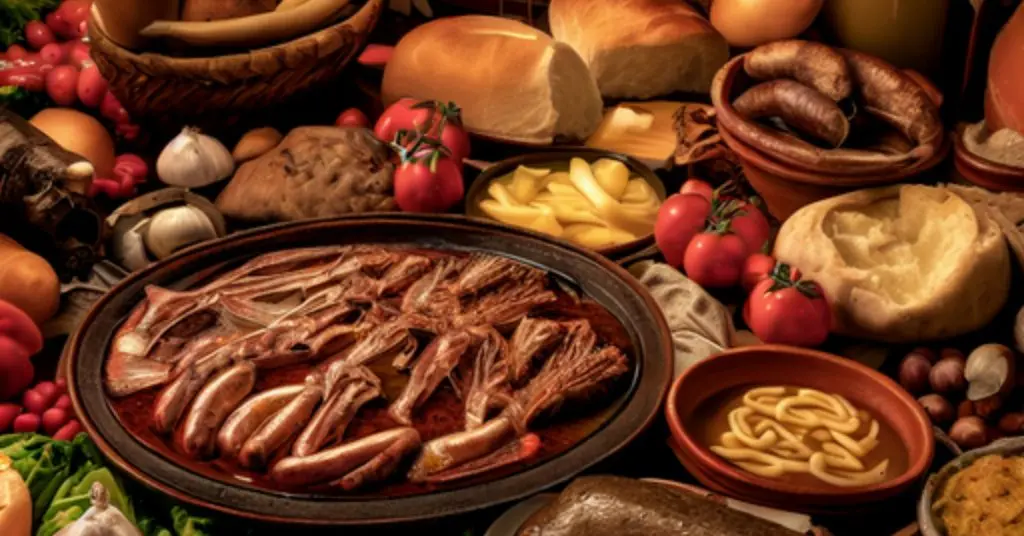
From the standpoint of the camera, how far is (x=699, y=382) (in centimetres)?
240

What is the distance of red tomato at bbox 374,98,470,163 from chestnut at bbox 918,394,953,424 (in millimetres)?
1463

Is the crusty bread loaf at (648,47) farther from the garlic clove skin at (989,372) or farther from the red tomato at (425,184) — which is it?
the garlic clove skin at (989,372)

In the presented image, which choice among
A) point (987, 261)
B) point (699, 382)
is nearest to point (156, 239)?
point (699, 382)

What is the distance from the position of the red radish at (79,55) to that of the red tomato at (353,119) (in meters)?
0.88

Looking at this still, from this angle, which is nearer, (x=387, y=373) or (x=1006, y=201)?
(x=387, y=373)

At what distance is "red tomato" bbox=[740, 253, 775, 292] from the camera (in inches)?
109

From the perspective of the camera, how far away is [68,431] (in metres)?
2.46

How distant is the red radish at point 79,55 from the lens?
3883mm

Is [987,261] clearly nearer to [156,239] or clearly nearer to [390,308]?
[390,308]

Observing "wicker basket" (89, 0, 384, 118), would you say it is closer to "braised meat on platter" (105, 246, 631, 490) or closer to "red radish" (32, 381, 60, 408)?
"braised meat on platter" (105, 246, 631, 490)

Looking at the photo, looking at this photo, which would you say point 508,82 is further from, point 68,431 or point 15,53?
point 15,53

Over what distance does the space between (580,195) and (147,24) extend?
141 centimetres

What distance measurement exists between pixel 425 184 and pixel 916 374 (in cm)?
134

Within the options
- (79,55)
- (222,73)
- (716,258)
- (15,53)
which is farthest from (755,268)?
(15,53)
